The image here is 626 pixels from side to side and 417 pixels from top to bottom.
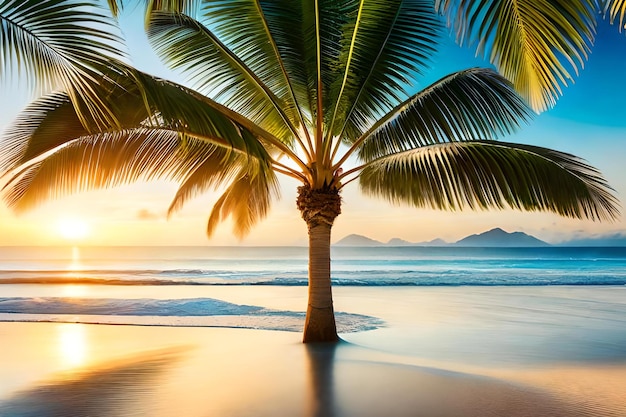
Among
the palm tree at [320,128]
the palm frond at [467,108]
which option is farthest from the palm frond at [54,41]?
the palm frond at [467,108]

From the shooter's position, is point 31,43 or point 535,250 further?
point 535,250

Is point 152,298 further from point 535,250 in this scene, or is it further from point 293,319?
point 535,250

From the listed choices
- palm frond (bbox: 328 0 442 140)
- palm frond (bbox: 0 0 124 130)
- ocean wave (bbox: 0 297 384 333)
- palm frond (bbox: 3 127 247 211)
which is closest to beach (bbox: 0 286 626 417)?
ocean wave (bbox: 0 297 384 333)

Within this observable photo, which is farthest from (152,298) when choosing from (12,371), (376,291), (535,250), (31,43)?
(535,250)

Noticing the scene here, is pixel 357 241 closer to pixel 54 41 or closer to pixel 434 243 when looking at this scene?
pixel 434 243

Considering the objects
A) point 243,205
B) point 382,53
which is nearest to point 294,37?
point 382,53

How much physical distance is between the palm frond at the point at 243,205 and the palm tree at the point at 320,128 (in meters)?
1.21

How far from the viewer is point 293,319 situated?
11.2m

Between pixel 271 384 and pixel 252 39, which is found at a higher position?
pixel 252 39

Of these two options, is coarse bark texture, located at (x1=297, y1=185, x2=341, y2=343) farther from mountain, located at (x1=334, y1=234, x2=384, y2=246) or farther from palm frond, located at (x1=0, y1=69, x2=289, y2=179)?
mountain, located at (x1=334, y1=234, x2=384, y2=246)

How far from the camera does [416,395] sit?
16.0 ft

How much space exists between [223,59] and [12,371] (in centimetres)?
448

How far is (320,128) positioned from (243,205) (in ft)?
11.3

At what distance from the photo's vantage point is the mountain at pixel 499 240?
53.3 metres
